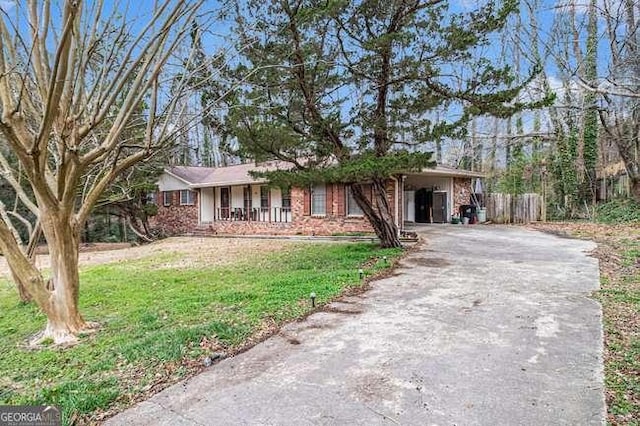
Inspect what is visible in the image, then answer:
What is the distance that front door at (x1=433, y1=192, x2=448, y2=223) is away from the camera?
1944 cm

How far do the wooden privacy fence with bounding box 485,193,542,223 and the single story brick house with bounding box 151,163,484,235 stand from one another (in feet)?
4.92

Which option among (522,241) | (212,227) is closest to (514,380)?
(522,241)

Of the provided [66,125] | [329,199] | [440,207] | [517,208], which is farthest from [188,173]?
[66,125]

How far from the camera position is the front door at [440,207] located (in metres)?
19.4

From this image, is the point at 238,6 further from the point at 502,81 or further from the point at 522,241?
the point at 522,241

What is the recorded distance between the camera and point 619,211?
17.3m

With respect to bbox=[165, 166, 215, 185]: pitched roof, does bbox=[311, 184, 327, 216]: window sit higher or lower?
lower

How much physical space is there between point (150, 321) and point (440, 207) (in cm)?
1617

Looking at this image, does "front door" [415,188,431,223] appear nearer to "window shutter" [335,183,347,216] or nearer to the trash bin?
the trash bin

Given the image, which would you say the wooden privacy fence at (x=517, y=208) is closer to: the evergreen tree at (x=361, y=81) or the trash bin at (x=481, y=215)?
the trash bin at (x=481, y=215)

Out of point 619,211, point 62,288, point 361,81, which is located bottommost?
point 62,288

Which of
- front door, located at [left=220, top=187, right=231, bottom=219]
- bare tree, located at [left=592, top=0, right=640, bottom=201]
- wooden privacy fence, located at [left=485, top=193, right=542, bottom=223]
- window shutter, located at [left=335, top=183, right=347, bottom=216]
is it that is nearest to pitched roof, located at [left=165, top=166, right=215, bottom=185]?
front door, located at [left=220, top=187, right=231, bottom=219]

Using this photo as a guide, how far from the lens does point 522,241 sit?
40.7ft

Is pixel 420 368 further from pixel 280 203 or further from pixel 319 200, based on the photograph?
pixel 280 203
